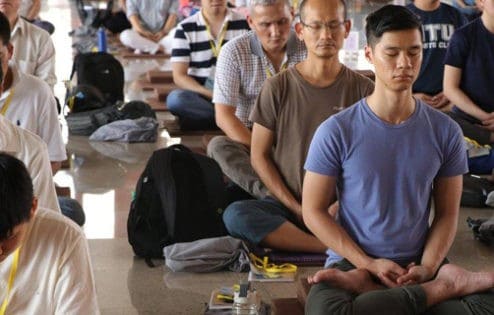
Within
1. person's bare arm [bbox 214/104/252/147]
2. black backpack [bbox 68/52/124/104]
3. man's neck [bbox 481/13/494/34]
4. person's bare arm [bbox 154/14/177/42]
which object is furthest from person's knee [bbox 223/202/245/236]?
person's bare arm [bbox 154/14/177/42]

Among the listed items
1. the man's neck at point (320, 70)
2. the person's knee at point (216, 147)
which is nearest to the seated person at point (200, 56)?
the person's knee at point (216, 147)

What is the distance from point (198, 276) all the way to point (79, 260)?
5.79 feet

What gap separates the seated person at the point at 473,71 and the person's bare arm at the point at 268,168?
5.55 feet

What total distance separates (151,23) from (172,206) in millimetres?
7563

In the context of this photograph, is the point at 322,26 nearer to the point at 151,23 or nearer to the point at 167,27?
the point at 167,27

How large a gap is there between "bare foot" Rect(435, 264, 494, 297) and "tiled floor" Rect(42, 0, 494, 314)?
90 centimetres

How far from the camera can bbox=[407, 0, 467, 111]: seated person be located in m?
5.96

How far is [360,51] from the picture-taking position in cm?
830

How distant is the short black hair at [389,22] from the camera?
2975 millimetres

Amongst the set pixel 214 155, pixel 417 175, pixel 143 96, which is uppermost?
pixel 417 175

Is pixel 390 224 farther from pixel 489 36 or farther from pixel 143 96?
pixel 143 96

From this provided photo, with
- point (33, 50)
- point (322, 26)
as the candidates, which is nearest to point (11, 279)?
point (322, 26)

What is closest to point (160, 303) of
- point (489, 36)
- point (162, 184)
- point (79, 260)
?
point (162, 184)

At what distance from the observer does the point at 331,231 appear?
3035 mm
